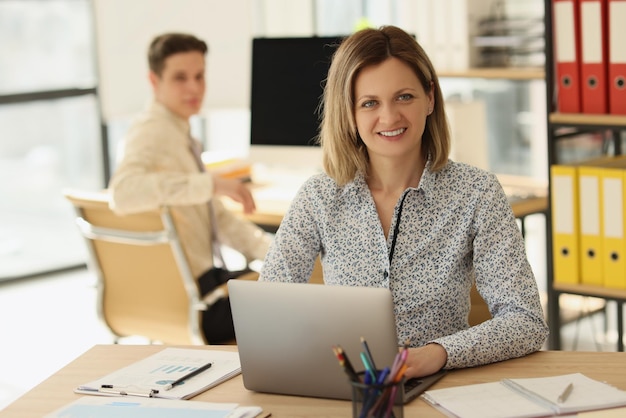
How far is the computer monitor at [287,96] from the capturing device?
334 centimetres

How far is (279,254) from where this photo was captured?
2016mm

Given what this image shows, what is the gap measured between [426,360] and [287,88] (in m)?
1.87

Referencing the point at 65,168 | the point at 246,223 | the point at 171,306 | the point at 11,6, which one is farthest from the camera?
the point at 65,168

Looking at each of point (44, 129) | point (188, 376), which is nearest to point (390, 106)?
point (188, 376)

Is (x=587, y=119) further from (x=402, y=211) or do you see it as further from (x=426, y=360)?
(x=426, y=360)

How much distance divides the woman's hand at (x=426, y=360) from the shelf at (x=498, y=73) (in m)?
2.11

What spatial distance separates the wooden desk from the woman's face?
477mm

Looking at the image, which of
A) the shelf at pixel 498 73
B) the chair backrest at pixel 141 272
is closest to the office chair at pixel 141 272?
the chair backrest at pixel 141 272

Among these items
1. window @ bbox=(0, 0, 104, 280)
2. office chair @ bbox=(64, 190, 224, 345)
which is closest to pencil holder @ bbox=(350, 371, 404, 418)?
office chair @ bbox=(64, 190, 224, 345)

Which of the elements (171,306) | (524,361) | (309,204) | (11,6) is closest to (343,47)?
(309,204)

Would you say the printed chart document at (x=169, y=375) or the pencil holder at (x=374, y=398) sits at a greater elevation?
the pencil holder at (x=374, y=398)

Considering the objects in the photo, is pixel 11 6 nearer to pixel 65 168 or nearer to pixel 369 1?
pixel 65 168

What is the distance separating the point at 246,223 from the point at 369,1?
119 inches

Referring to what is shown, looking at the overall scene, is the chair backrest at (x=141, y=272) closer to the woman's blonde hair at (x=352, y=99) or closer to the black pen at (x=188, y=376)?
the woman's blonde hair at (x=352, y=99)
